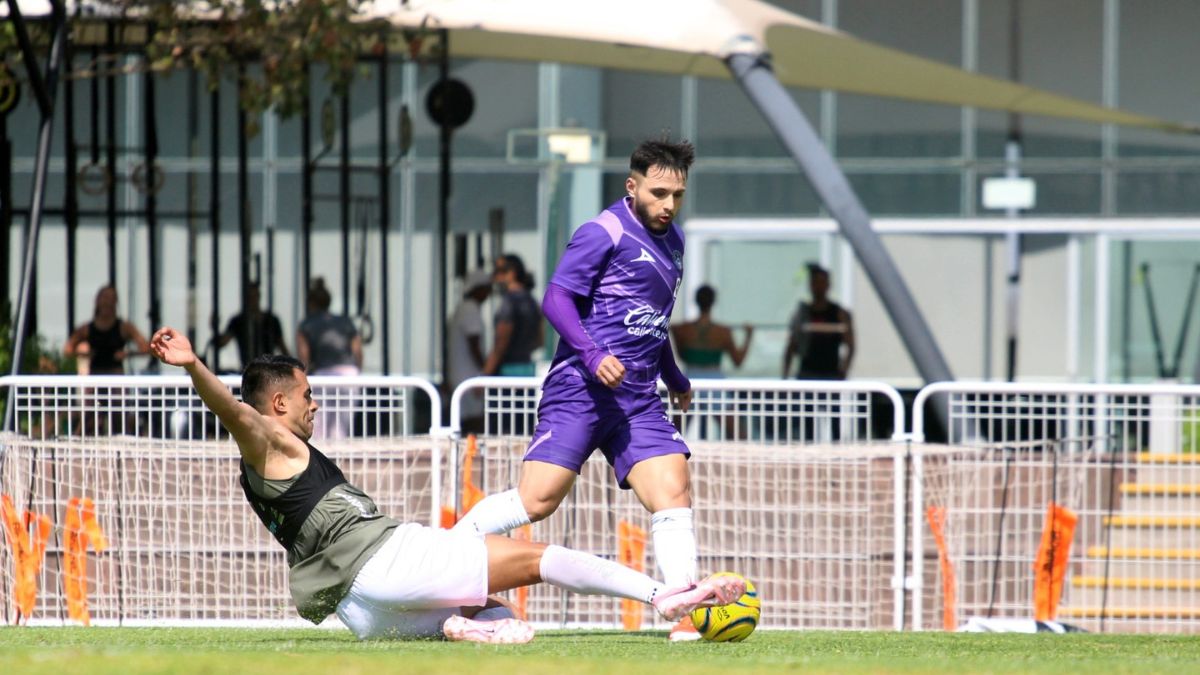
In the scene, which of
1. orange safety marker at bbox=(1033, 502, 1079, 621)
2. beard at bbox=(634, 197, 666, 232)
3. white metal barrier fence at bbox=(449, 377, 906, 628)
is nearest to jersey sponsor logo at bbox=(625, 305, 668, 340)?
beard at bbox=(634, 197, 666, 232)

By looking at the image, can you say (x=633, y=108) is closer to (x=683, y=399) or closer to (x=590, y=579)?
(x=683, y=399)

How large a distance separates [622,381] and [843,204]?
16.3 feet

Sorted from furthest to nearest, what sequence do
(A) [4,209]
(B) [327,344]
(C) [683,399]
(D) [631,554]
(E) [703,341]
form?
1. (E) [703,341]
2. (B) [327,344]
3. (A) [4,209]
4. (D) [631,554]
5. (C) [683,399]

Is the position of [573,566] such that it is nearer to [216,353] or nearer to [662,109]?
[216,353]

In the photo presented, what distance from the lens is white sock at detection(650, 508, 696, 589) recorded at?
6121 mm

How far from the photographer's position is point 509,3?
11539 millimetres

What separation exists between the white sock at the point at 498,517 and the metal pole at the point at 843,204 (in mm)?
4908

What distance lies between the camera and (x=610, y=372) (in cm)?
595

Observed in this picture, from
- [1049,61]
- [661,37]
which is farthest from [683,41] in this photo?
[1049,61]

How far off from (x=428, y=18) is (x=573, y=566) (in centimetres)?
618

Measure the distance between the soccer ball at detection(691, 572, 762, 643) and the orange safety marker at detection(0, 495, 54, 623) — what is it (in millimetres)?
3552

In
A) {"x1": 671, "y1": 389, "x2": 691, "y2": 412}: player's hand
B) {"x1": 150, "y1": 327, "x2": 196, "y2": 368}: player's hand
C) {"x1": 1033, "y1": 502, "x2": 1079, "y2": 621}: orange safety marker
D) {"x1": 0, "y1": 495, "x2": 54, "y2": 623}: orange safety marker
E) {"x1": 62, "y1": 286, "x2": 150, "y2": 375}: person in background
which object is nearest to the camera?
{"x1": 150, "y1": 327, "x2": 196, "y2": 368}: player's hand

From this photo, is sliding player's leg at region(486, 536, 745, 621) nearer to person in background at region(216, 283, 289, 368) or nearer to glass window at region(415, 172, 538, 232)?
person in background at region(216, 283, 289, 368)

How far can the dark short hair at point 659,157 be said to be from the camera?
6332mm
